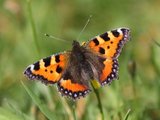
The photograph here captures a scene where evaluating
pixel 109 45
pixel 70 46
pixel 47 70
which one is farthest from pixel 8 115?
pixel 70 46

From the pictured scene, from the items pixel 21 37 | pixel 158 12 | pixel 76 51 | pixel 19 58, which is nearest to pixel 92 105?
pixel 76 51

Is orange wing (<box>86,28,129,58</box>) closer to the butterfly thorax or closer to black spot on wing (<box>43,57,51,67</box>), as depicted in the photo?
the butterfly thorax

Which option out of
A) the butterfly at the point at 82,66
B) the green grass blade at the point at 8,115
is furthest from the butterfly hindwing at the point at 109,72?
the green grass blade at the point at 8,115

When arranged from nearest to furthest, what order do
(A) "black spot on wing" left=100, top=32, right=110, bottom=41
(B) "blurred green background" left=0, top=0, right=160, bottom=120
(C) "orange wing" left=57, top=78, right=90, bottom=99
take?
(C) "orange wing" left=57, top=78, right=90, bottom=99
(A) "black spot on wing" left=100, top=32, right=110, bottom=41
(B) "blurred green background" left=0, top=0, right=160, bottom=120

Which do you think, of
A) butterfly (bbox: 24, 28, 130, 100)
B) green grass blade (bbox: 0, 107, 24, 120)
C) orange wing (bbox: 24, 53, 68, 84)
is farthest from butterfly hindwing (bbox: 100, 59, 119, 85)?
green grass blade (bbox: 0, 107, 24, 120)

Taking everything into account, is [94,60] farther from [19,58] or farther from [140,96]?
[19,58]

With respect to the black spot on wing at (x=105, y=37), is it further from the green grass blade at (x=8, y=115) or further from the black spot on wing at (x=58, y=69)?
the green grass blade at (x=8, y=115)

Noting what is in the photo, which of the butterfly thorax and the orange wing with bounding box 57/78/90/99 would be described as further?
the butterfly thorax
